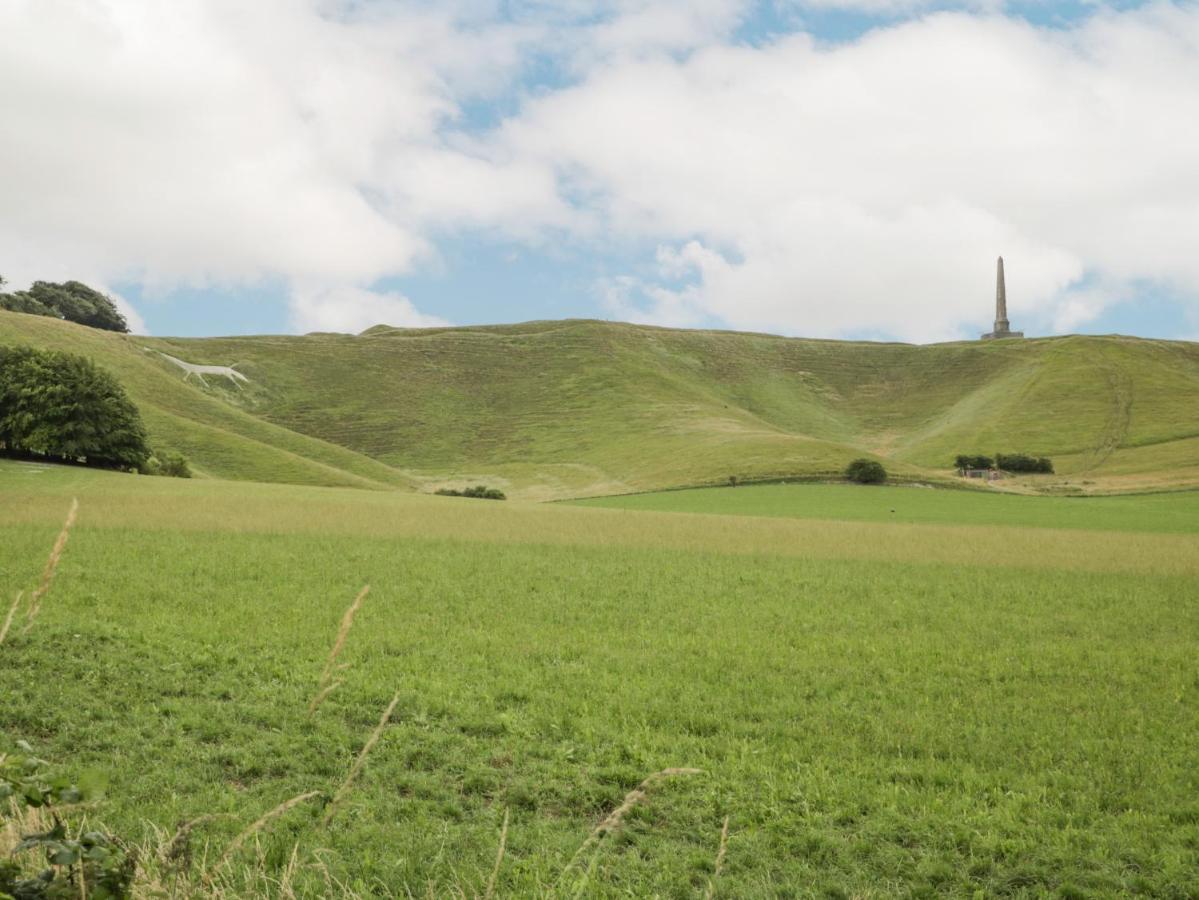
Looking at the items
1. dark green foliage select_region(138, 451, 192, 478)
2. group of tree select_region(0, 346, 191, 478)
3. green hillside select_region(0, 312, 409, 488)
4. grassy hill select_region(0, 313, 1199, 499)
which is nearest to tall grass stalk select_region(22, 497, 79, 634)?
group of tree select_region(0, 346, 191, 478)

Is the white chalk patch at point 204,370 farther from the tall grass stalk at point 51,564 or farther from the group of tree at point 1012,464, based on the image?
the tall grass stalk at point 51,564

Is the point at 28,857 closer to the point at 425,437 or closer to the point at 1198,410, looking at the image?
the point at 425,437

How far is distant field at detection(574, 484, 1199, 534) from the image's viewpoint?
186 ft

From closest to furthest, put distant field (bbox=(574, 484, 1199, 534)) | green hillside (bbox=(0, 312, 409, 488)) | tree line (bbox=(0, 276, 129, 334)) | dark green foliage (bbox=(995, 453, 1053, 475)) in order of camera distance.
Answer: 1. distant field (bbox=(574, 484, 1199, 534))
2. green hillside (bbox=(0, 312, 409, 488))
3. dark green foliage (bbox=(995, 453, 1053, 475))
4. tree line (bbox=(0, 276, 129, 334))

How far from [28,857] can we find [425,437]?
131286 millimetres

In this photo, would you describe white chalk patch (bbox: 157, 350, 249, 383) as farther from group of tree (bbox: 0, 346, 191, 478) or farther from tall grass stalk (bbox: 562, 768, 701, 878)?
tall grass stalk (bbox: 562, 768, 701, 878)

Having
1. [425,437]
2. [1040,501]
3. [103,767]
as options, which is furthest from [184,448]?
[103,767]

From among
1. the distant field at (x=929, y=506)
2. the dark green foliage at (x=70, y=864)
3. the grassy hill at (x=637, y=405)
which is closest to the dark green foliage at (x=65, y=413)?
the grassy hill at (x=637, y=405)

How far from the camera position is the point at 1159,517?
58.6 metres

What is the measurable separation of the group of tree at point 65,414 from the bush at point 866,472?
61130mm

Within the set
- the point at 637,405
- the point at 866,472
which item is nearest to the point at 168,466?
the point at 866,472

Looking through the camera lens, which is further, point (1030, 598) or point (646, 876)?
point (1030, 598)

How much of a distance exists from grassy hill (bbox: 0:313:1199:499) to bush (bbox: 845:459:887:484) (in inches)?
76.5

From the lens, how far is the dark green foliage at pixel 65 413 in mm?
60000
